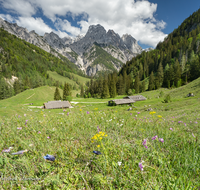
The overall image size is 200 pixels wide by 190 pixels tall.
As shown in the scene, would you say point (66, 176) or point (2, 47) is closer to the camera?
point (66, 176)

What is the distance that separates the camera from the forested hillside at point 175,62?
70.4 meters

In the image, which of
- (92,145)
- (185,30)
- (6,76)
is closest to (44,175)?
(92,145)

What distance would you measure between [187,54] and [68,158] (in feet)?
450

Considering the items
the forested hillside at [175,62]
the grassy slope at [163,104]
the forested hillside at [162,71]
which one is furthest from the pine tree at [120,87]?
the grassy slope at [163,104]

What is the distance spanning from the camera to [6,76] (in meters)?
136

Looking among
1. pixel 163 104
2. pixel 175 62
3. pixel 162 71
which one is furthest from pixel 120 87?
pixel 163 104

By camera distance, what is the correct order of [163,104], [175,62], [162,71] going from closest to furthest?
[163,104] < [175,62] < [162,71]

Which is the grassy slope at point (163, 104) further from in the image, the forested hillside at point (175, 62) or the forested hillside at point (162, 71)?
the forested hillside at point (162, 71)

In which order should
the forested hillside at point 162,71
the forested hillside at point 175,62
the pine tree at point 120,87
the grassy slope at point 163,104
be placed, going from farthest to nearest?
the pine tree at point 120,87 → the forested hillside at point 162,71 → the forested hillside at point 175,62 → the grassy slope at point 163,104

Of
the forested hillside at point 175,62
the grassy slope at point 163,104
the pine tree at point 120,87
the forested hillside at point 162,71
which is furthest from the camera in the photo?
the pine tree at point 120,87

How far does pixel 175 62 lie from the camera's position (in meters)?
78.8

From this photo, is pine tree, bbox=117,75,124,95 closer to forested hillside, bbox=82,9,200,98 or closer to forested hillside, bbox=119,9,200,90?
forested hillside, bbox=82,9,200,98

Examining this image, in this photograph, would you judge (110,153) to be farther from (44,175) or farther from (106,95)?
(106,95)

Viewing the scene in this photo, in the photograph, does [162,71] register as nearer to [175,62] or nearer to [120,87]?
[175,62]
